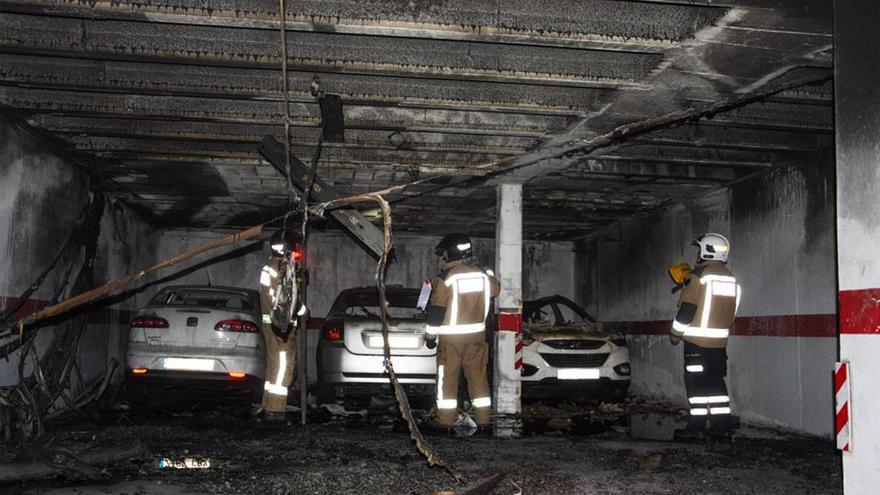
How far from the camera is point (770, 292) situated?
874 centimetres

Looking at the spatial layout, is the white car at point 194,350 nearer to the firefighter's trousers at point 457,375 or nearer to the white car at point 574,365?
the firefighter's trousers at point 457,375

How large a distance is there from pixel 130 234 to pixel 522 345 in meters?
7.32

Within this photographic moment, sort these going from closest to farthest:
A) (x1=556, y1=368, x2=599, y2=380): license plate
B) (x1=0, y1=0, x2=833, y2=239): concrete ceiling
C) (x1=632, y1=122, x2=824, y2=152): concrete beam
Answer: (x1=0, y1=0, x2=833, y2=239): concrete ceiling → (x1=632, y1=122, x2=824, y2=152): concrete beam → (x1=556, y1=368, x2=599, y2=380): license plate

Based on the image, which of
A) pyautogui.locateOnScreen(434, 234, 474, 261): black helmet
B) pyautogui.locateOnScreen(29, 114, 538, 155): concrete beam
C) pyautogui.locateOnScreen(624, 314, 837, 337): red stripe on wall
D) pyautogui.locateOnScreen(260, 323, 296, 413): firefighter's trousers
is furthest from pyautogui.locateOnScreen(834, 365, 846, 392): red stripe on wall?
pyautogui.locateOnScreen(260, 323, 296, 413): firefighter's trousers

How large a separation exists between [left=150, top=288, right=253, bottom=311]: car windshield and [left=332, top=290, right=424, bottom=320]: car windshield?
1.23 meters

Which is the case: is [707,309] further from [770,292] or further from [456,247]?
[456,247]

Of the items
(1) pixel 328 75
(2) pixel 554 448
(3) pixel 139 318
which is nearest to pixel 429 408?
(2) pixel 554 448

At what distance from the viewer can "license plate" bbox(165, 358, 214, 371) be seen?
8.06 metres

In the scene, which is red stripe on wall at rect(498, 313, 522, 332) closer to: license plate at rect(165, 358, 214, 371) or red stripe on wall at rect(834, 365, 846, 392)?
license plate at rect(165, 358, 214, 371)

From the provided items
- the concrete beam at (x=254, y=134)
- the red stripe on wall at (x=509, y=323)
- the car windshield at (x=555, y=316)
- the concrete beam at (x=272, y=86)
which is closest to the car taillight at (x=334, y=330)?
the concrete beam at (x=254, y=134)

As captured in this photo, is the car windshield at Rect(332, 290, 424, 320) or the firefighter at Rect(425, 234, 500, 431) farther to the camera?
the car windshield at Rect(332, 290, 424, 320)

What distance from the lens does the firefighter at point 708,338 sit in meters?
6.95

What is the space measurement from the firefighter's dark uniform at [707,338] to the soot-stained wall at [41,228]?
21.9 ft

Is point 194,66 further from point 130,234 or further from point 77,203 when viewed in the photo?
point 130,234
